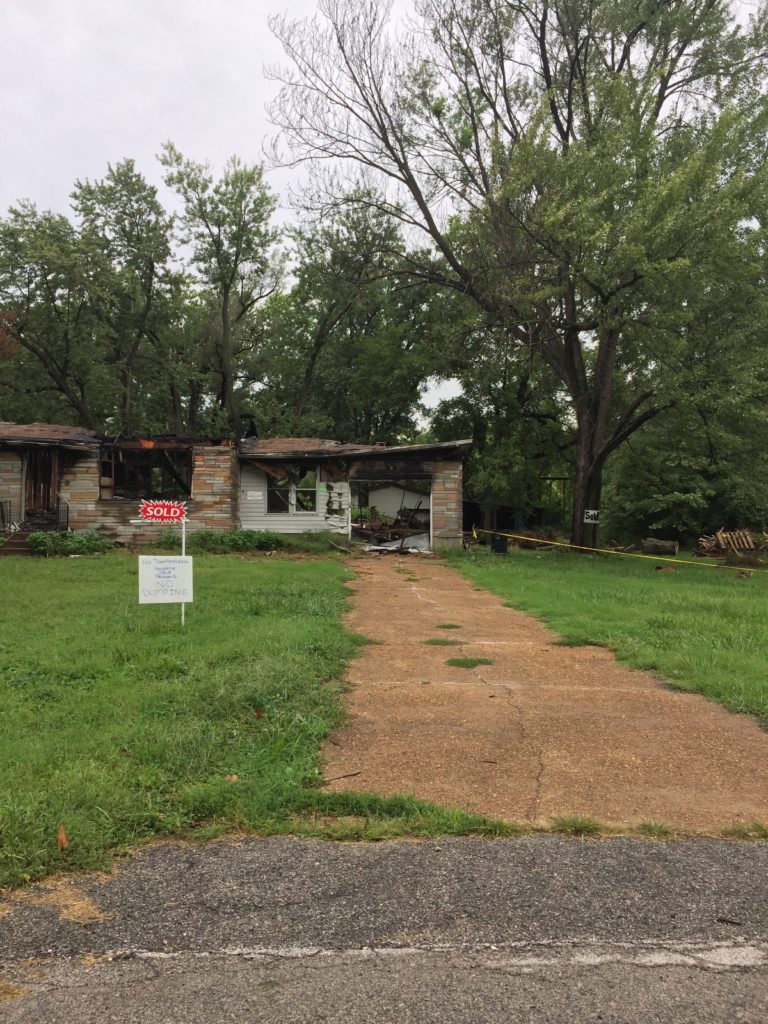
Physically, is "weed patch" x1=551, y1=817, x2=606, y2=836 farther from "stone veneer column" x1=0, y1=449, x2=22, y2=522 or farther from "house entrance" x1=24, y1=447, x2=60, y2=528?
"stone veneer column" x1=0, y1=449, x2=22, y2=522

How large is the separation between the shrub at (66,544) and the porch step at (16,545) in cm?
36

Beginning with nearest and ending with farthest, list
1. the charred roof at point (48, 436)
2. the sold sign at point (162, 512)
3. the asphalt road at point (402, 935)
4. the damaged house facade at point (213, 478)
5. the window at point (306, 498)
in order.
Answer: the asphalt road at point (402, 935) < the sold sign at point (162, 512) < the charred roof at point (48, 436) < the damaged house facade at point (213, 478) < the window at point (306, 498)

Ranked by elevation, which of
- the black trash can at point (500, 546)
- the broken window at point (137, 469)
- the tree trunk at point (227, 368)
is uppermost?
the tree trunk at point (227, 368)

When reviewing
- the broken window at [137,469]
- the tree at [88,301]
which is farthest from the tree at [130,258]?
the broken window at [137,469]

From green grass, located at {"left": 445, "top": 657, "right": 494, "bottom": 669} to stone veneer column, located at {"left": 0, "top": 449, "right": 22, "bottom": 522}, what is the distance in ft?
58.3

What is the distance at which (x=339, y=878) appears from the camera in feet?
9.98

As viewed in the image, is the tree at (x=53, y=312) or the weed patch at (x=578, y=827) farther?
the tree at (x=53, y=312)

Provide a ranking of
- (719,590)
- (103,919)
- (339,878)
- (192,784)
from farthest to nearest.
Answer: (719,590) → (192,784) → (339,878) → (103,919)

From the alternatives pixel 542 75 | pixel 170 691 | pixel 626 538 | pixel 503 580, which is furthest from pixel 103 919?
pixel 626 538

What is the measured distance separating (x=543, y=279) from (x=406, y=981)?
1892 cm

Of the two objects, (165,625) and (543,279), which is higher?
(543,279)

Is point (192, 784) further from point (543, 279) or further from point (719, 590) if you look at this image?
point (543, 279)

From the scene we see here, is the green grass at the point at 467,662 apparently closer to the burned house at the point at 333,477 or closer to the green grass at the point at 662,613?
the green grass at the point at 662,613

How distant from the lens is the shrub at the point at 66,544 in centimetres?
1812
